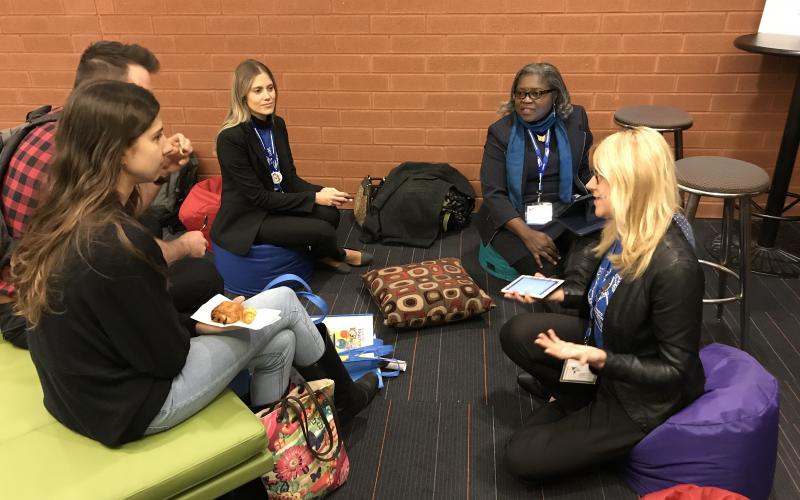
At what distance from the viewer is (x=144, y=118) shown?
1799mm

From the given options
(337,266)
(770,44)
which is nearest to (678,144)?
(770,44)

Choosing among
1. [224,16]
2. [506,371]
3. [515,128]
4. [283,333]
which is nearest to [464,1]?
[515,128]

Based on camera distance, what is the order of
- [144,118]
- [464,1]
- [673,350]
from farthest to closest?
1. [464,1]
2. [673,350]
3. [144,118]

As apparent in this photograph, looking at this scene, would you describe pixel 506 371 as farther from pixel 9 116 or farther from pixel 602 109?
pixel 9 116

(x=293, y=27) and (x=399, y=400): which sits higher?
(x=293, y=27)

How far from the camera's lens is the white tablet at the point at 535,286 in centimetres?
244

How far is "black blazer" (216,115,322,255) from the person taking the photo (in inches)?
129

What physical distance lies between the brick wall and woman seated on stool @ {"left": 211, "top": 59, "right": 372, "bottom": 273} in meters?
0.84

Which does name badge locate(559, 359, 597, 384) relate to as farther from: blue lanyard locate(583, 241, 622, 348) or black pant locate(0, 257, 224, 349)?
black pant locate(0, 257, 224, 349)

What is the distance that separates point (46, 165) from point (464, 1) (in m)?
2.65

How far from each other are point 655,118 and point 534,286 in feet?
4.96

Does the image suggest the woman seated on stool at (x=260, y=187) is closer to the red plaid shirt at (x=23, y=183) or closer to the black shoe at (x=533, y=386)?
the red plaid shirt at (x=23, y=183)

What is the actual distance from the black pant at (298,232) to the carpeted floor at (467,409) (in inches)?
10.2

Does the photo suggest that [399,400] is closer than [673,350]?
No
